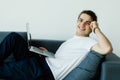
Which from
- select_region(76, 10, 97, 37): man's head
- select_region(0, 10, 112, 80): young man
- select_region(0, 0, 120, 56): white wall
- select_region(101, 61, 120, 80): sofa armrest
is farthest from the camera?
select_region(0, 0, 120, 56): white wall

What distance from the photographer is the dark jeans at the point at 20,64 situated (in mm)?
2080

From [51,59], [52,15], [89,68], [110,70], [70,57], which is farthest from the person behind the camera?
[52,15]

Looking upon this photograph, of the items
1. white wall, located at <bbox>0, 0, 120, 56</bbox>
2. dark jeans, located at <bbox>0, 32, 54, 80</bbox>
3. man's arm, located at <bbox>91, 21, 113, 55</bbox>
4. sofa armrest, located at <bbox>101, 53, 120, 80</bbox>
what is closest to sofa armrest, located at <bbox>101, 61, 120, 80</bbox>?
sofa armrest, located at <bbox>101, 53, 120, 80</bbox>

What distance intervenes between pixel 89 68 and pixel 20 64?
2.04ft

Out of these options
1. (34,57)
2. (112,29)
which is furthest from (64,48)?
(112,29)

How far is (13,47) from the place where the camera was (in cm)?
218

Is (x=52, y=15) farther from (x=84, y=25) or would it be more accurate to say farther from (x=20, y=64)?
(x=20, y=64)

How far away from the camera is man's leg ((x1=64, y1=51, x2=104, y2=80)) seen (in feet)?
6.33

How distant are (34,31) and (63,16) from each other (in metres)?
0.37

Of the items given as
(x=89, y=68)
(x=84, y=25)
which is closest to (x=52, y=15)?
(x=84, y=25)

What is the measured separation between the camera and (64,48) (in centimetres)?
233

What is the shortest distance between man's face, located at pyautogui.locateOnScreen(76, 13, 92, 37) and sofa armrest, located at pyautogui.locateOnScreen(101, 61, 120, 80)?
0.54 meters

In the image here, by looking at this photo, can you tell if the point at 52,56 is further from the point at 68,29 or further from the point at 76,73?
the point at 68,29

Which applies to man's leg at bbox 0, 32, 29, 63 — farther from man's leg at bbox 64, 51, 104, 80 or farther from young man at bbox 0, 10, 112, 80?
man's leg at bbox 64, 51, 104, 80
